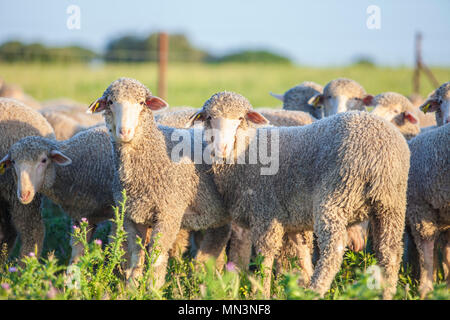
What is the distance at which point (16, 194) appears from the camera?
508 centimetres

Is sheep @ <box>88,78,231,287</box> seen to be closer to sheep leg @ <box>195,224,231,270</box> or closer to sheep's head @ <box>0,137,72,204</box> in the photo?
sheep leg @ <box>195,224,231,270</box>

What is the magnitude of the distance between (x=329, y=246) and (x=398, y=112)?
2661 millimetres

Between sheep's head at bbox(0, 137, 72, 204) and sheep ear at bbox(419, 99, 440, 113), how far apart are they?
3.36 metres

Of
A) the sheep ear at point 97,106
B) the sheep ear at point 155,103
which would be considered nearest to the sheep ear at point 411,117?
the sheep ear at point 155,103

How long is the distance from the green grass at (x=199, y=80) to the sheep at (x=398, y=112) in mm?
9479

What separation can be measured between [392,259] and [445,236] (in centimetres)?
140

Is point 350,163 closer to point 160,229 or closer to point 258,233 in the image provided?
point 258,233

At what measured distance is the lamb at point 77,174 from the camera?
480 cm

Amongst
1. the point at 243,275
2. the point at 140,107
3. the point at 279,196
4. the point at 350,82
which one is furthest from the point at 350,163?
the point at 350,82

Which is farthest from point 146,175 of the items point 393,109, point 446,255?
point 393,109

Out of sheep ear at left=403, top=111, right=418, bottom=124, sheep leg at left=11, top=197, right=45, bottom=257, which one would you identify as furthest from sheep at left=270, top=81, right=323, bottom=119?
sheep leg at left=11, top=197, right=45, bottom=257

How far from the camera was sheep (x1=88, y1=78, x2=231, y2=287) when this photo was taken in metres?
4.07
